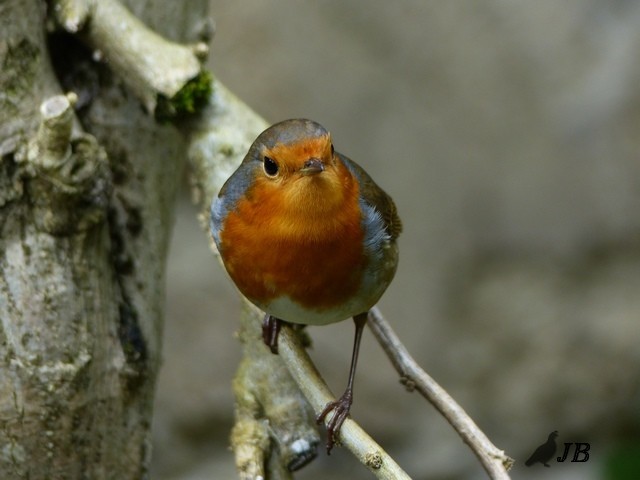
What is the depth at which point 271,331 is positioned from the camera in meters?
2.66

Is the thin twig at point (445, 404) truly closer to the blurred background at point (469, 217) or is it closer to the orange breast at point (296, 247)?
the orange breast at point (296, 247)

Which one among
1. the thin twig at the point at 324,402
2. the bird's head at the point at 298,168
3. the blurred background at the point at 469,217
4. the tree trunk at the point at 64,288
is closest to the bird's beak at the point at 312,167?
the bird's head at the point at 298,168

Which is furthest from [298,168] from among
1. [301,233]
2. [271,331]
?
[271,331]

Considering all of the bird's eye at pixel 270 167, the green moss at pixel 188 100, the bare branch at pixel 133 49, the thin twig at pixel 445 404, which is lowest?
the thin twig at pixel 445 404

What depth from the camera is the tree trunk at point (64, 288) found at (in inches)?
96.3

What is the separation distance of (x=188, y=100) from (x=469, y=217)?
2.48 meters

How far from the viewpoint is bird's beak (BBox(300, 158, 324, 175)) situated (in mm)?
2225

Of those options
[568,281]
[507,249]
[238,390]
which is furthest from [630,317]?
[238,390]

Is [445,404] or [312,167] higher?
[312,167]

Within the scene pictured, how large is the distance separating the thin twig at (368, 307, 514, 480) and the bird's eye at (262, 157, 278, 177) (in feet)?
2.10

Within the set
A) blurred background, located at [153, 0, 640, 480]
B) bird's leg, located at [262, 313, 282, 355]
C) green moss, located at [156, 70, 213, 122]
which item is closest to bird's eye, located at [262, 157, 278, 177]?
bird's leg, located at [262, 313, 282, 355]

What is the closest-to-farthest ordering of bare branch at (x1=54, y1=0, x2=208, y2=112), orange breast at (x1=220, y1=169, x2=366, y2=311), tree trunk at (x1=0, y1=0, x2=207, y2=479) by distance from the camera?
1. orange breast at (x1=220, y1=169, x2=366, y2=311)
2. tree trunk at (x1=0, y1=0, x2=207, y2=479)
3. bare branch at (x1=54, y1=0, x2=208, y2=112)

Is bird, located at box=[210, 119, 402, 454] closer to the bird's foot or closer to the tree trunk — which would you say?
the bird's foot

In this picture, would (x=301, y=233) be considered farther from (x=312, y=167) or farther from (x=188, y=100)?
(x=188, y=100)
